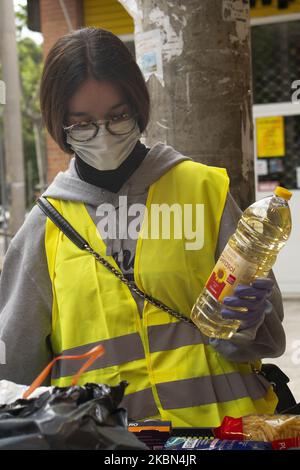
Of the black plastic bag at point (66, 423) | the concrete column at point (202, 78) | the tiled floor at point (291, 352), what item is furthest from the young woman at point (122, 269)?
the tiled floor at point (291, 352)

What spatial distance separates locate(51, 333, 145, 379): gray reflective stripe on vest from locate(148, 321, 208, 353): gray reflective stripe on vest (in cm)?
4

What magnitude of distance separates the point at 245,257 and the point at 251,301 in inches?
4.7

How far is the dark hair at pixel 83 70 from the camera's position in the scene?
70.2 inches

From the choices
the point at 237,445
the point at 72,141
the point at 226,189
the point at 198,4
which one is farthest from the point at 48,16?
the point at 237,445

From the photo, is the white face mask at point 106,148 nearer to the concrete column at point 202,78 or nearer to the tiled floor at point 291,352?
the concrete column at point 202,78

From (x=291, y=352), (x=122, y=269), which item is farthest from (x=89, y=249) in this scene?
(x=291, y=352)

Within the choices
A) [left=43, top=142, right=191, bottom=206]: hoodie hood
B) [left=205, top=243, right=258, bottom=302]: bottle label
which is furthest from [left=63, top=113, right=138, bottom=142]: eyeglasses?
[left=205, top=243, right=258, bottom=302]: bottle label

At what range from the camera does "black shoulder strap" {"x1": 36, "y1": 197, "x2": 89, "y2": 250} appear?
188cm

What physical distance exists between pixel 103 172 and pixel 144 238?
0.21 meters

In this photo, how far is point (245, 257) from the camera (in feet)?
5.22

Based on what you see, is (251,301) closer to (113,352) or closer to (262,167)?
(113,352)

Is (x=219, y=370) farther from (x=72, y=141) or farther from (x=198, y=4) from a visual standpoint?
(x=198, y=4)

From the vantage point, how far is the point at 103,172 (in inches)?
75.0

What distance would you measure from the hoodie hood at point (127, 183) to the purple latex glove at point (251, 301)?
0.45m
